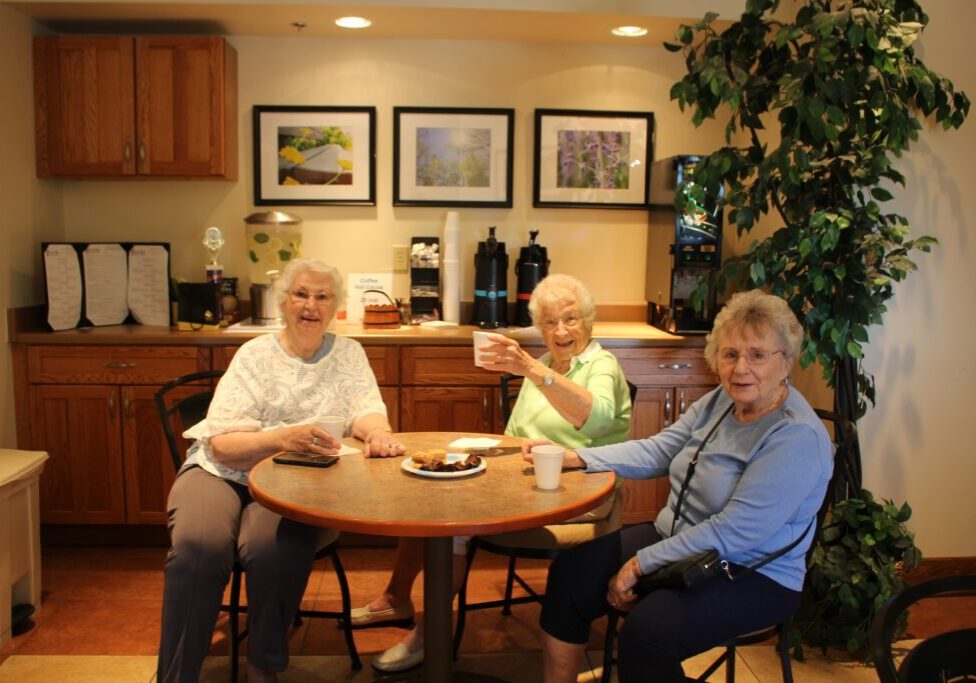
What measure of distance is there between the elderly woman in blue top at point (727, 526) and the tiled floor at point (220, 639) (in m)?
0.68

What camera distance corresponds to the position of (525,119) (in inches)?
161

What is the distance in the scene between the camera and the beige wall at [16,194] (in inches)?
139

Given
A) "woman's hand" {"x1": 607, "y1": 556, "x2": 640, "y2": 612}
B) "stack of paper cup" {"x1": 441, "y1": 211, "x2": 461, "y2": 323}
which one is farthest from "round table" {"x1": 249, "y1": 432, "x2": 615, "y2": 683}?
"stack of paper cup" {"x1": 441, "y1": 211, "x2": 461, "y2": 323}

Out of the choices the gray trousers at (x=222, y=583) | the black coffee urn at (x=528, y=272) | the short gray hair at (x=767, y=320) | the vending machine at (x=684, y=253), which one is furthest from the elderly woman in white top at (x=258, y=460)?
the vending machine at (x=684, y=253)

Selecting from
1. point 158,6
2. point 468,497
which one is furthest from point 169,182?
point 468,497

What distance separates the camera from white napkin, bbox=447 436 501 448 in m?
2.43

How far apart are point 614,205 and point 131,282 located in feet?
7.18

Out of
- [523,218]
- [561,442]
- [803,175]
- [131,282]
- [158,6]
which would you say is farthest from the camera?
[523,218]

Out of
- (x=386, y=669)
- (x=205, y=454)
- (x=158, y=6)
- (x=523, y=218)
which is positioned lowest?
(x=386, y=669)

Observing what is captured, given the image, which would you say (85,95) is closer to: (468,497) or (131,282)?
(131,282)

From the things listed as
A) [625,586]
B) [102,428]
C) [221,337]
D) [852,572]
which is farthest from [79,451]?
[852,572]

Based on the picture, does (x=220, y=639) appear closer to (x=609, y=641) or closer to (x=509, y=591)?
(x=509, y=591)

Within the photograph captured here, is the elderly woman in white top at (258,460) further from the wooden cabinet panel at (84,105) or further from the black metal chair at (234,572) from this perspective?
the wooden cabinet panel at (84,105)

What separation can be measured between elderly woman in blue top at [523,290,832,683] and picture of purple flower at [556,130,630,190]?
2.00 m
